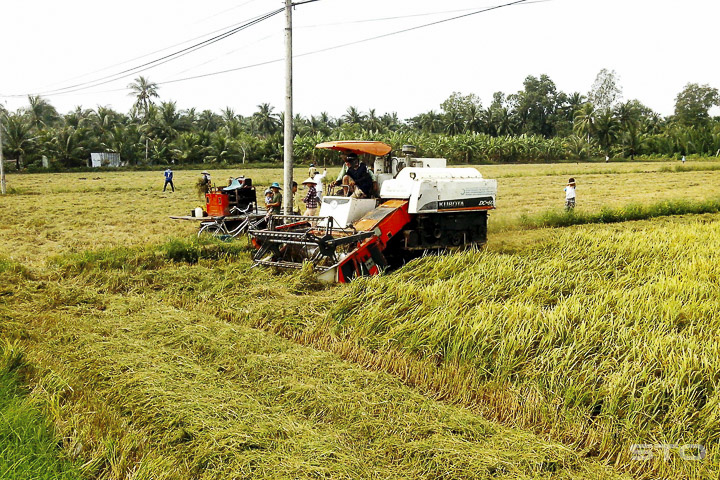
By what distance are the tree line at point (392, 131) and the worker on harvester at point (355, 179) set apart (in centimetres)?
2746

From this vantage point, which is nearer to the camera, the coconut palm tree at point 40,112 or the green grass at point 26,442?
the green grass at point 26,442

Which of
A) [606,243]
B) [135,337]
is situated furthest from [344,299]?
[606,243]

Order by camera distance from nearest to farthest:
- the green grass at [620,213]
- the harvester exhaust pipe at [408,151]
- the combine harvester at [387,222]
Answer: the combine harvester at [387,222]
the harvester exhaust pipe at [408,151]
the green grass at [620,213]

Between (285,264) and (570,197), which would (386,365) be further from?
(570,197)

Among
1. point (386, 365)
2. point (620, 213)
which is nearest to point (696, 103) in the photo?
point (620, 213)

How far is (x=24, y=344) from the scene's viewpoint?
15.3ft

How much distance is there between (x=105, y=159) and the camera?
133 feet

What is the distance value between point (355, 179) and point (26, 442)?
5642mm

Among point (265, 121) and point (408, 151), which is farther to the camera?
point (265, 121)

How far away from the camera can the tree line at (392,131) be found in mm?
38750

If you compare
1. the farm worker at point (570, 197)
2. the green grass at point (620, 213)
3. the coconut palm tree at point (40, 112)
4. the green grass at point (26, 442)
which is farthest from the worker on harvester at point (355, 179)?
the coconut palm tree at point (40, 112)

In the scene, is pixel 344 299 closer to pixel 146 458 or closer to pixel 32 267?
pixel 146 458

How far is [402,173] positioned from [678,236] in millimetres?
4609

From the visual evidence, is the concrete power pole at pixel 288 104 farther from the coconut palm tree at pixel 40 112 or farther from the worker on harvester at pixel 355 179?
the coconut palm tree at pixel 40 112
